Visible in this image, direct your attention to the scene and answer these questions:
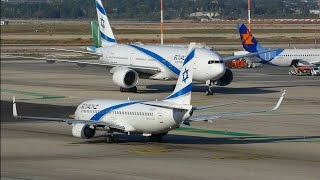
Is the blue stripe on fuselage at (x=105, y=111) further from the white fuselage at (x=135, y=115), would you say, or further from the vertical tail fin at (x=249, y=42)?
the vertical tail fin at (x=249, y=42)

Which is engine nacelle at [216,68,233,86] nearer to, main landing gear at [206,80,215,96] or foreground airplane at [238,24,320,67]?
main landing gear at [206,80,215,96]

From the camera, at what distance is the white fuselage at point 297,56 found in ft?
415

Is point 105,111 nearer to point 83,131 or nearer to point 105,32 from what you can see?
point 83,131

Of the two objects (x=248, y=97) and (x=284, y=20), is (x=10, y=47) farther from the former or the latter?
(x=248, y=97)

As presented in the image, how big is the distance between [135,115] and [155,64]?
1476 inches

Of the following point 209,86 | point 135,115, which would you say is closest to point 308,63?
point 209,86

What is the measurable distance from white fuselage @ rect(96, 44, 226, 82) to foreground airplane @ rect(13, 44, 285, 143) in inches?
1217

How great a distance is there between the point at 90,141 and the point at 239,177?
1512 cm

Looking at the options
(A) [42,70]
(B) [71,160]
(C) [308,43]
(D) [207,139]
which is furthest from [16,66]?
(B) [71,160]

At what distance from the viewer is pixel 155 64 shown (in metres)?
93.4

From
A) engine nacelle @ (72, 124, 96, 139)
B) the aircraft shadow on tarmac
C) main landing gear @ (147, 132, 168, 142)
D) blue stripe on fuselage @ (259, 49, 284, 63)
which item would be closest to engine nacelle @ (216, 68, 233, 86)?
the aircraft shadow on tarmac

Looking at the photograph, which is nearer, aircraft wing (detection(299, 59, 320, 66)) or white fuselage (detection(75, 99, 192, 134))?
white fuselage (detection(75, 99, 192, 134))

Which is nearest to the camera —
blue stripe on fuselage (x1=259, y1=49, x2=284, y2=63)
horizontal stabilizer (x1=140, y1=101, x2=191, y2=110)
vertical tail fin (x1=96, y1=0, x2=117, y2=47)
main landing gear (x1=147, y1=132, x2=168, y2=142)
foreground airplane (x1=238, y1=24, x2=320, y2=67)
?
horizontal stabilizer (x1=140, y1=101, x2=191, y2=110)

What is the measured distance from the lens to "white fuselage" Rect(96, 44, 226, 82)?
89.0m
